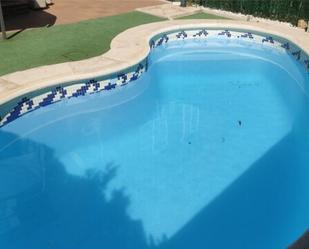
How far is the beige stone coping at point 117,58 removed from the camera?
846 cm

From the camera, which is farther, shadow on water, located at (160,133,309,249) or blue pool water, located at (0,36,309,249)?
blue pool water, located at (0,36,309,249)

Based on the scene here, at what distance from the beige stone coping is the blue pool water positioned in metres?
0.60

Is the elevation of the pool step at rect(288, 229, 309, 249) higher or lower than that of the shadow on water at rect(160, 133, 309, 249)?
higher

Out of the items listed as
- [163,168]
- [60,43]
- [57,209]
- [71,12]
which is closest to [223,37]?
[60,43]

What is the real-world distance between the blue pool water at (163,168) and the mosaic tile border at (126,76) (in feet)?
0.58

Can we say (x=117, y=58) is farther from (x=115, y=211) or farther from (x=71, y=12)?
(x=71, y=12)

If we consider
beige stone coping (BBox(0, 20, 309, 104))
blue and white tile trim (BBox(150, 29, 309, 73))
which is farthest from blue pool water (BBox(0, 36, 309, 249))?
blue and white tile trim (BBox(150, 29, 309, 73))

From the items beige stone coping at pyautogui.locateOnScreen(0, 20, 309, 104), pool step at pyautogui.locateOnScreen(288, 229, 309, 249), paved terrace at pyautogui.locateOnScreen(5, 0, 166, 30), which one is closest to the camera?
pool step at pyautogui.locateOnScreen(288, 229, 309, 249)

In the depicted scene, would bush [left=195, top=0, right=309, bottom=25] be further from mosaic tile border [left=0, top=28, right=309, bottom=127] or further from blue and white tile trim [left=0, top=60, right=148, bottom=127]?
blue and white tile trim [left=0, top=60, right=148, bottom=127]

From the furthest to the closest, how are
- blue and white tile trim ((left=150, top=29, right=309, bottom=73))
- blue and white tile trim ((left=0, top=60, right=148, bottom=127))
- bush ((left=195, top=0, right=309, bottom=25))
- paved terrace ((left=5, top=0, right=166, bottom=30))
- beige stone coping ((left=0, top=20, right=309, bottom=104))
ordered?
bush ((left=195, top=0, right=309, bottom=25)) < paved terrace ((left=5, top=0, right=166, bottom=30)) < blue and white tile trim ((left=150, top=29, right=309, bottom=73)) < beige stone coping ((left=0, top=20, right=309, bottom=104)) < blue and white tile trim ((left=0, top=60, right=148, bottom=127))

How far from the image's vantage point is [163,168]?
23.7 ft

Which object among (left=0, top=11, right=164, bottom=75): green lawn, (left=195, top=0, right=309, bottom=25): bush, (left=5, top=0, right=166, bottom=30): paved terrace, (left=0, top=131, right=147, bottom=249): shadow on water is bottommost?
(left=0, top=131, right=147, bottom=249): shadow on water

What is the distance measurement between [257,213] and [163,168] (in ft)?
6.15

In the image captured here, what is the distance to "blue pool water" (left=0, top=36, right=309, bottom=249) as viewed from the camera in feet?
19.4
